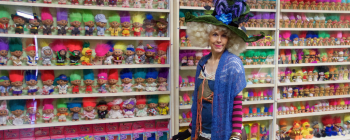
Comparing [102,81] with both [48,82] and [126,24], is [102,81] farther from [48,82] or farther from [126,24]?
[126,24]

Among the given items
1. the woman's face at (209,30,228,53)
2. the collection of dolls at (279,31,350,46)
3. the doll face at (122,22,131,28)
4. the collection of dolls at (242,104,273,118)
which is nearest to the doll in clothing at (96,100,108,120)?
the doll face at (122,22,131,28)

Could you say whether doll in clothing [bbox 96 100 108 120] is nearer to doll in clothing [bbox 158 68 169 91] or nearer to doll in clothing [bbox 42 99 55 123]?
doll in clothing [bbox 42 99 55 123]

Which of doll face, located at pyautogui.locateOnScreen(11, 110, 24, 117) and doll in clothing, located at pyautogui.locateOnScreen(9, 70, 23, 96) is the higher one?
doll in clothing, located at pyautogui.locateOnScreen(9, 70, 23, 96)

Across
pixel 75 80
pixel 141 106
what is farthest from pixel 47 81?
pixel 141 106

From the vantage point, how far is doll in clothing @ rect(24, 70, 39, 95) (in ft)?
8.02

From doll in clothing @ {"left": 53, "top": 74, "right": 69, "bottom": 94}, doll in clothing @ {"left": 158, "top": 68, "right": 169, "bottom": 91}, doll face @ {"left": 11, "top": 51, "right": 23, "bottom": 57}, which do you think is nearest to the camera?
doll face @ {"left": 11, "top": 51, "right": 23, "bottom": 57}

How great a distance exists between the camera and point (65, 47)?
2.55m

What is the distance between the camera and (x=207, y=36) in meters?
1.80

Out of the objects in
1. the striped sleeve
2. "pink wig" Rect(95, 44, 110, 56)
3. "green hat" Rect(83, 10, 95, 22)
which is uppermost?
"green hat" Rect(83, 10, 95, 22)

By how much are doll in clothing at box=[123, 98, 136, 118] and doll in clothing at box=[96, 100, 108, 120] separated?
20 centimetres

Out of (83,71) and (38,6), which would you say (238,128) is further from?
(38,6)

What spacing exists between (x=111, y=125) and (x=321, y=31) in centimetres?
278

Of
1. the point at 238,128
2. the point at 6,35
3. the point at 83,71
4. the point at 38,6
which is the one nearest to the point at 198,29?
the point at 238,128

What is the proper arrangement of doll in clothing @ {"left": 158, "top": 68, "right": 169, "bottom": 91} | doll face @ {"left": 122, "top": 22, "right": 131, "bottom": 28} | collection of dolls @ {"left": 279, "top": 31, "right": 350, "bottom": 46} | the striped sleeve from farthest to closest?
collection of dolls @ {"left": 279, "top": 31, "right": 350, "bottom": 46}
doll in clothing @ {"left": 158, "top": 68, "right": 169, "bottom": 91}
doll face @ {"left": 122, "top": 22, "right": 131, "bottom": 28}
the striped sleeve
